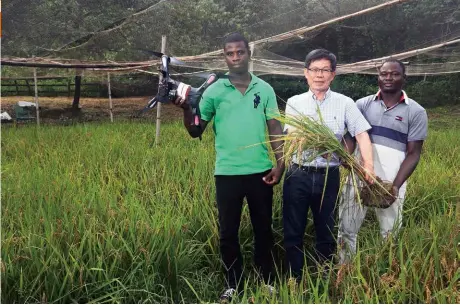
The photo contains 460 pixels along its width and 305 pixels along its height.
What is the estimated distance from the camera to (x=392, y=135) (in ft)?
6.96

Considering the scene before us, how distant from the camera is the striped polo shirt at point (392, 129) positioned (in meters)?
2.08


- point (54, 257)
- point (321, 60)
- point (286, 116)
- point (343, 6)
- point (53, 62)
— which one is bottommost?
point (54, 257)

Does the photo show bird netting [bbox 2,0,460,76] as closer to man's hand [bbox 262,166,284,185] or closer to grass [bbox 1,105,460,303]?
grass [bbox 1,105,460,303]

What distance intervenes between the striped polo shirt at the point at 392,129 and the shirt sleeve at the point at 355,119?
0.47 feet

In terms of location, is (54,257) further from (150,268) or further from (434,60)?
(434,60)

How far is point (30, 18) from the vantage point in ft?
21.1

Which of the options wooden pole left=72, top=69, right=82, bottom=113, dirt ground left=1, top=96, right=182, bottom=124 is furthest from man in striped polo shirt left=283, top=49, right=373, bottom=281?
wooden pole left=72, top=69, right=82, bottom=113

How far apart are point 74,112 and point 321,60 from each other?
26.8ft

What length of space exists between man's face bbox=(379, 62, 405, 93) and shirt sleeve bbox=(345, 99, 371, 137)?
0.20 meters

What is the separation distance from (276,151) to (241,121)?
215 millimetres

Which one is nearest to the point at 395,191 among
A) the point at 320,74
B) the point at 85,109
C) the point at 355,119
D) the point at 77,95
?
the point at 355,119

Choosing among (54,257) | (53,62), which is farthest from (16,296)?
(53,62)

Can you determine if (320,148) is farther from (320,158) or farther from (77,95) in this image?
(77,95)

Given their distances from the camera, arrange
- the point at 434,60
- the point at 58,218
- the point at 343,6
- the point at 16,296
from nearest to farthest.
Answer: the point at 16,296 < the point at 58,218 < the point at 343,6 < the point at 434,60
